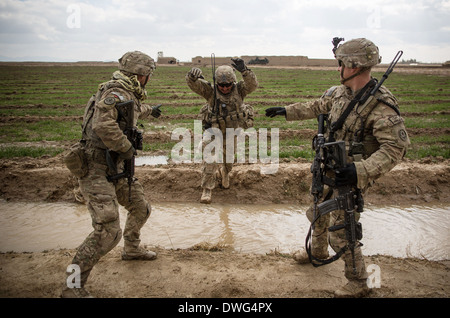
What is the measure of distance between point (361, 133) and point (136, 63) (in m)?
2.59

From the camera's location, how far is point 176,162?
8.09m

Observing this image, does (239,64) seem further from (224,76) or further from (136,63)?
(136,63)

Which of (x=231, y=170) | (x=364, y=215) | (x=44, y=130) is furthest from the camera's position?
(x=44, y=130)

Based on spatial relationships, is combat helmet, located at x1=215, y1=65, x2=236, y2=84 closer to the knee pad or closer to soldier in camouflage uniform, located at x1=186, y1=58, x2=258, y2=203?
soldier in camouflage uniform, located at x1=186, y1=58, x2=258, y2=203

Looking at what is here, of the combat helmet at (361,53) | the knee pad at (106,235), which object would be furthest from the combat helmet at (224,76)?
the knee pad at (106,235)

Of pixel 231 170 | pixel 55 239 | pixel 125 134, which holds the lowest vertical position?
pixel 55 239

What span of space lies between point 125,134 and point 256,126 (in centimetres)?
776

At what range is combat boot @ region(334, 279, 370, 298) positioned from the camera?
3545 millimetres

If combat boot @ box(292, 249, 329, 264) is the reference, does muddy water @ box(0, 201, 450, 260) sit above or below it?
below

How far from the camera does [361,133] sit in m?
3.54

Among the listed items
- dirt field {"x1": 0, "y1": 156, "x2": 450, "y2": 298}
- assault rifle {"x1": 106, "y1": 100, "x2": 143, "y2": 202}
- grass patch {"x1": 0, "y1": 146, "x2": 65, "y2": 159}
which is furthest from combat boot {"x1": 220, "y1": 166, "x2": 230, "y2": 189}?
grass patch {"x1": 0, "y1": 146, "x2": 65, "y2": 159}

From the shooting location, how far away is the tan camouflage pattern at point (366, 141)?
3.29 metres
